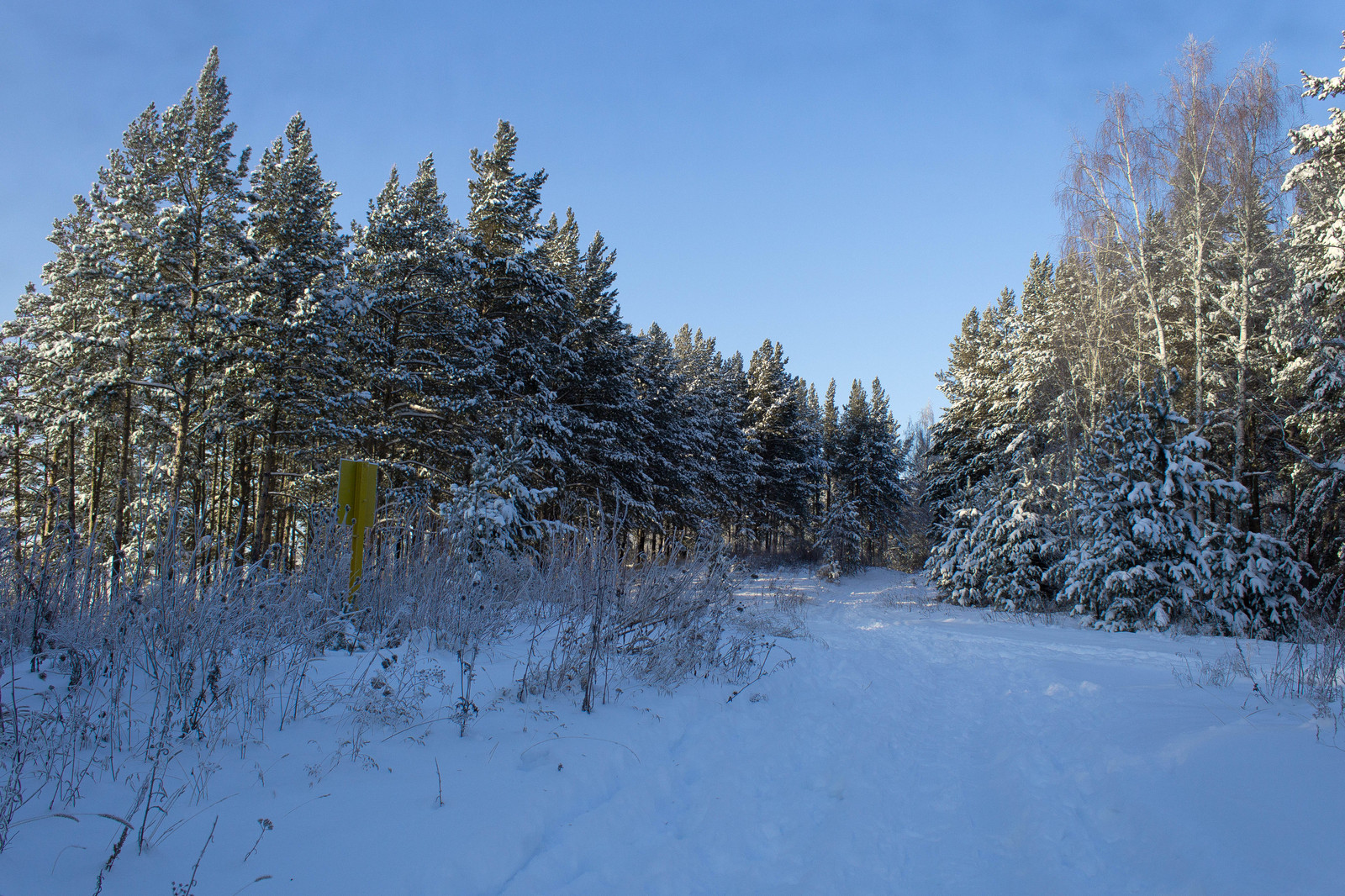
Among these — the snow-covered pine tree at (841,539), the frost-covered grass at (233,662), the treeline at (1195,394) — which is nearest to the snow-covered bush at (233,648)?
the frost-covered grass at (233,662)

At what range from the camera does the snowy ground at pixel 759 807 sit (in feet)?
7.06

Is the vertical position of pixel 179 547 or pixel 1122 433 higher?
pixel 1122 433

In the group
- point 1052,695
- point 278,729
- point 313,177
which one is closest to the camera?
point 278,729

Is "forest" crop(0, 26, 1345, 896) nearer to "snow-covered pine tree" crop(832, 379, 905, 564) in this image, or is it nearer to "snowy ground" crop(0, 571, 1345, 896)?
"snowy ground" crop(0, 571, 1345, 896)

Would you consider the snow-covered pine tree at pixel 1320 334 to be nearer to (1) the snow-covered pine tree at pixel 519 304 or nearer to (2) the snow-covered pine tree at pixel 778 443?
(1) the snow-covered pine tree at pixel 519 304

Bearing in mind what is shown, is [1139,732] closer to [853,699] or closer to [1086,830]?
[1086,830]

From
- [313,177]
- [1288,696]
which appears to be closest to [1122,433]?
[1288,696]

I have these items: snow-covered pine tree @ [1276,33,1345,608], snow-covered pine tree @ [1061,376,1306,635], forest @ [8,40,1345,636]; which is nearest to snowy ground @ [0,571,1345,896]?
forest @ [8,40,1345,636]

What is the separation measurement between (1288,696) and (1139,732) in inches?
66.6

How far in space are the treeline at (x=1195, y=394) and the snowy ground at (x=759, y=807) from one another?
24.5ft

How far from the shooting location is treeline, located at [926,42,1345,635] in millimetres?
A: 12352

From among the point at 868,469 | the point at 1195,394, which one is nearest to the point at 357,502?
the point at 1195,394

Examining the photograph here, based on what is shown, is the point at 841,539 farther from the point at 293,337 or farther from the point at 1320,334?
the point at 293,337

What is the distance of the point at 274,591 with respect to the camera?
4012 mm
